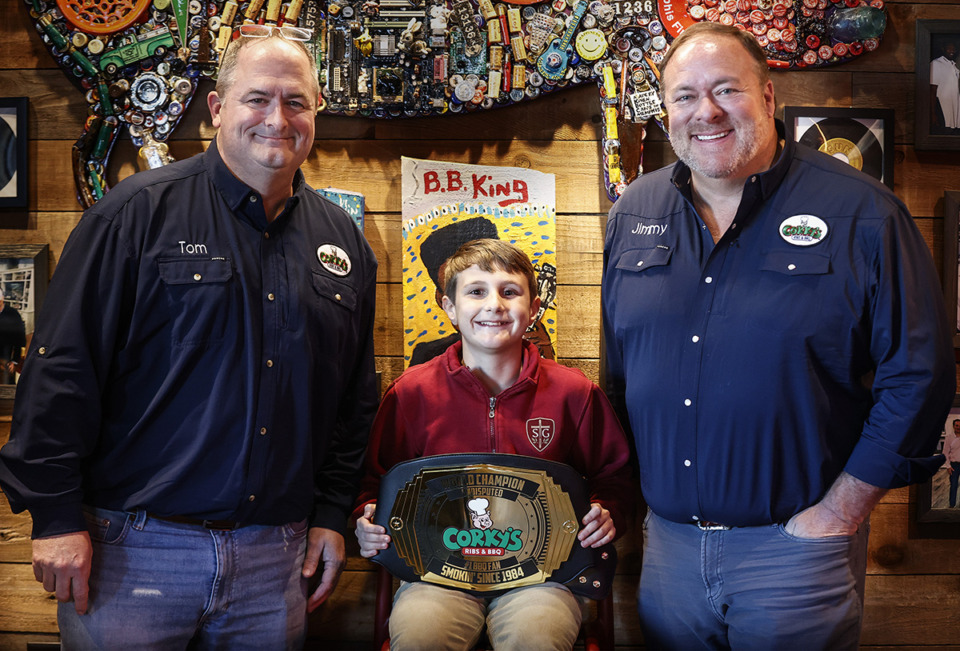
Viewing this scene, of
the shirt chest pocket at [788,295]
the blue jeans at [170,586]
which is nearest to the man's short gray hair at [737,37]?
the shirt chest pocket at [788,295]

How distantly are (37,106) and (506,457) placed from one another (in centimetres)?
185

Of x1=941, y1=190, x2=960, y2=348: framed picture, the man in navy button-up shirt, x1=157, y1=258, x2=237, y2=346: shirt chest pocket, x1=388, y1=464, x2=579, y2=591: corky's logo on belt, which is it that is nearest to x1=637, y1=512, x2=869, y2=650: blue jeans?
the man in navy button-up shirt

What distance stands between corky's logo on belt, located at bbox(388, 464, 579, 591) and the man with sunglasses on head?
0.27 m

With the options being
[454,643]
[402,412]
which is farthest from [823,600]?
[402,412]

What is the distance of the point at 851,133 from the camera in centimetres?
224

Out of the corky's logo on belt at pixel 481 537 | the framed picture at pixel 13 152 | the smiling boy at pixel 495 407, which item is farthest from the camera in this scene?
the framed picture at pixel 13 152

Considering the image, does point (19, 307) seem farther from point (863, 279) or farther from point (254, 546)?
point (863, 279)

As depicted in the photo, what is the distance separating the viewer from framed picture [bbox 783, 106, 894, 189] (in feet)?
7.34

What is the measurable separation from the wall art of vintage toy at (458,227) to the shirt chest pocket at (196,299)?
2.44 ft

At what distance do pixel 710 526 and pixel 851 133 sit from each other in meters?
1.30

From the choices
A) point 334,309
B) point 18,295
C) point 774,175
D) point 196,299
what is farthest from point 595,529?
point 18,295

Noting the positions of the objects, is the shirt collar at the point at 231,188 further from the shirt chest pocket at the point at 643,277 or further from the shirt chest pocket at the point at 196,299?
the shirt chest pocket at the point at 643,277

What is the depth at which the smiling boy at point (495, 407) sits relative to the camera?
1920 millimetres

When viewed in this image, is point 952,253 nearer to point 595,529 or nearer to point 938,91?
point 938,91
